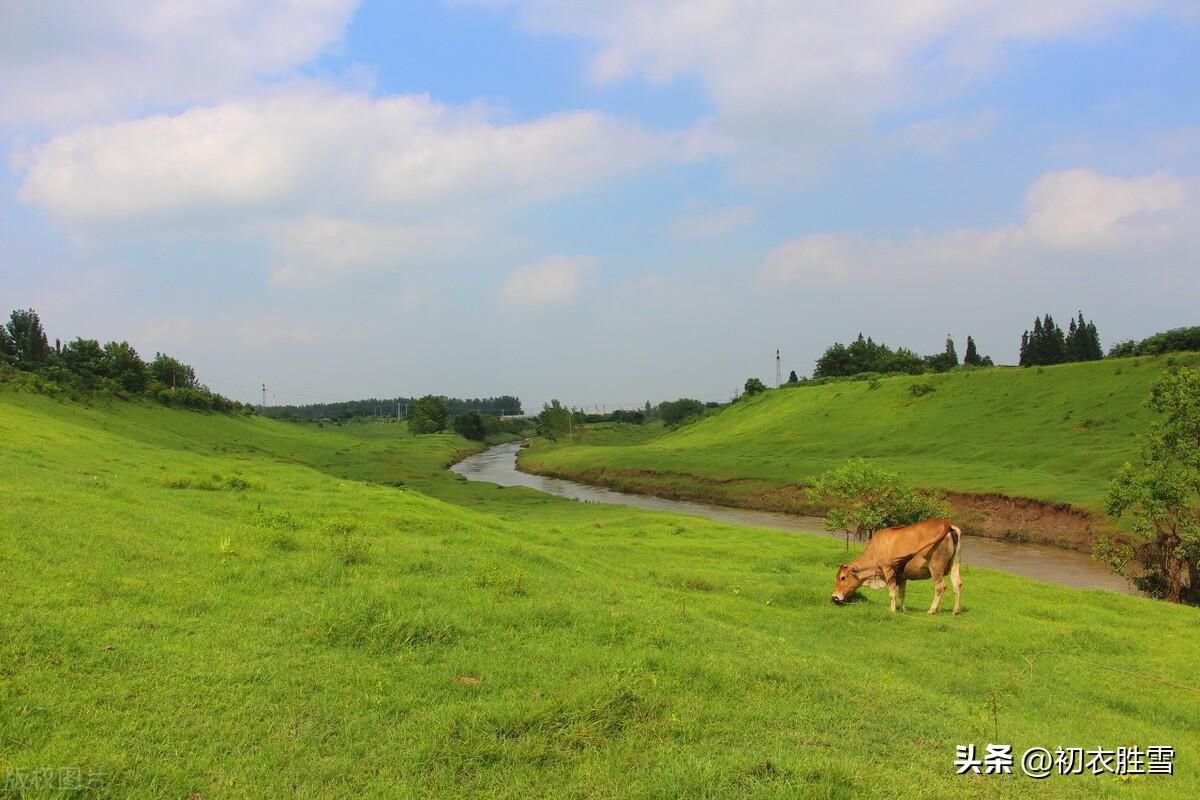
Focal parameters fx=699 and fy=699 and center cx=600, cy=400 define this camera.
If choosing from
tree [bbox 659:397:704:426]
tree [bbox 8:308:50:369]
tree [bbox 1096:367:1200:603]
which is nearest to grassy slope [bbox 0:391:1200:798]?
tree [bbox 1096:367:1200:603]

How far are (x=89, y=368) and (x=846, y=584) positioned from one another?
257 feet

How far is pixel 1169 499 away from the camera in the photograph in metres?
21.1

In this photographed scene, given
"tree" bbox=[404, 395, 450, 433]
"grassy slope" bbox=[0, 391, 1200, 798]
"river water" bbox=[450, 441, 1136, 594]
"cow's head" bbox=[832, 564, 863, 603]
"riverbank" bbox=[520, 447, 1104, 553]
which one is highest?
"tree" bbox=[404, 395, 450, 433]

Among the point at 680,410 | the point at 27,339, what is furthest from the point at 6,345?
the point at 680,410

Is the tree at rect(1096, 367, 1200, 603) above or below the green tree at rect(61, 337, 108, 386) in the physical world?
below

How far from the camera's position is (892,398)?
7862 centimetres

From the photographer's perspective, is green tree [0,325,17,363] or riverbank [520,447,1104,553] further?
green tree [0,325,17,363]

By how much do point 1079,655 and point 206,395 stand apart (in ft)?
309

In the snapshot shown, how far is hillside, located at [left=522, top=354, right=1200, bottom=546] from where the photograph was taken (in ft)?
142

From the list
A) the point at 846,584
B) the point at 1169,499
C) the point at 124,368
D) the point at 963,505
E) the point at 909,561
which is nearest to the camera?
the point at 909,561

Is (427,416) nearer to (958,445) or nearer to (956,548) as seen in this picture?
(958,445)

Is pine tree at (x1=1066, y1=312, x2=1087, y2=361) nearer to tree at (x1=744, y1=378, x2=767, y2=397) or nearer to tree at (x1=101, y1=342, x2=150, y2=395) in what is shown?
tree at (x1=744, y1=378, x2=767, y2=397)

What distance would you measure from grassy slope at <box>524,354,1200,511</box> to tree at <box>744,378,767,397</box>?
105ft

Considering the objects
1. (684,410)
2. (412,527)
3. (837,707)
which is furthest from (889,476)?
(684,410)
